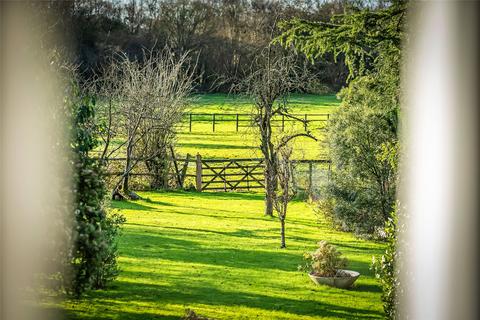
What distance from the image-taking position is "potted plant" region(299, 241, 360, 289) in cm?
1385

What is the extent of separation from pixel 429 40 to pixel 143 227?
11815mm

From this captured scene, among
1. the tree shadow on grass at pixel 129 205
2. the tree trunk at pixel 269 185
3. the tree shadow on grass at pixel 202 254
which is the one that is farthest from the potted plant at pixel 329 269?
the tree shadow on grass at pixel 129 205

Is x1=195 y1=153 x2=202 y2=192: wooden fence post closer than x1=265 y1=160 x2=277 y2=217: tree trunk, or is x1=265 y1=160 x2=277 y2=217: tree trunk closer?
x1=265 y1=160 x2=277 y2=217: tree trunk

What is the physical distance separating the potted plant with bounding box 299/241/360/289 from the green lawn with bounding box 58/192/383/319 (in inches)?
7.9

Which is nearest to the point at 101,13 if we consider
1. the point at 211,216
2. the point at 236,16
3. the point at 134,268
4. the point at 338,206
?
the point at 236,16

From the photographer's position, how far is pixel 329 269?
1406 centimetres

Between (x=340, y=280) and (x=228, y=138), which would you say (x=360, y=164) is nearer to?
(x=340, y=280)

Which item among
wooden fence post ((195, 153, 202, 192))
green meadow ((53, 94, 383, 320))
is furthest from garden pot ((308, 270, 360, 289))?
wooden fence post ((195, 153, 202, 192))

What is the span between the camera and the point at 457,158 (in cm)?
879

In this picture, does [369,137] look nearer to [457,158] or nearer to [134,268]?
[134,268]

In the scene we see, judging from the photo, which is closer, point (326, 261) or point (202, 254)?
point (326, 261)

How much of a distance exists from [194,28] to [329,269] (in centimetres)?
3688

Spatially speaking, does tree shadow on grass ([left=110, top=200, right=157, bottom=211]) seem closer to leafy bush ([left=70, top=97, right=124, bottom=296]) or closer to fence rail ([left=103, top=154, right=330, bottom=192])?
fence rail ([left=103, top=154, right=330, bottom=192])

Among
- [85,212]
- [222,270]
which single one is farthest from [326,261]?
[85,212]
